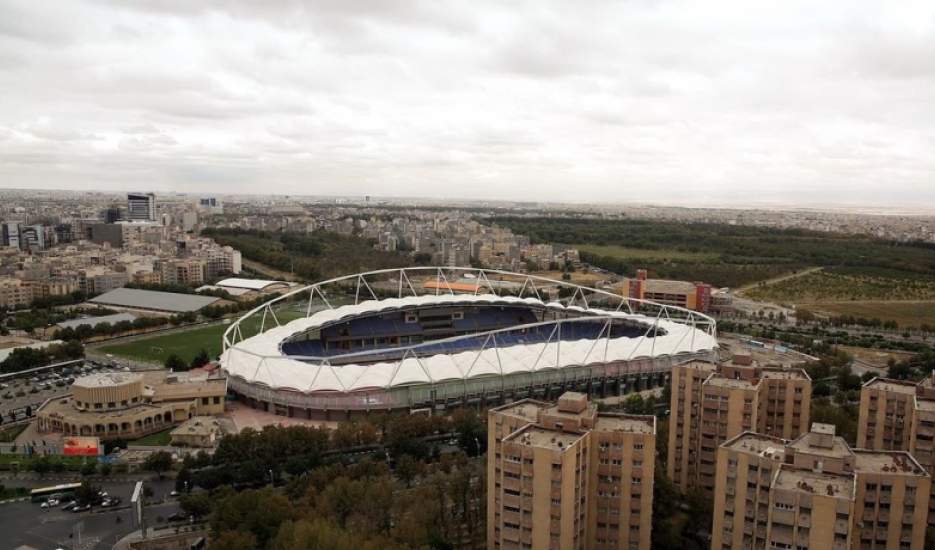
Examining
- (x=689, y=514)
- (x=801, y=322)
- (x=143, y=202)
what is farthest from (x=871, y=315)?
(x=143, y=202)

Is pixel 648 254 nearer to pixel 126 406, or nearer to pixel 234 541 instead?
pixel 126 406

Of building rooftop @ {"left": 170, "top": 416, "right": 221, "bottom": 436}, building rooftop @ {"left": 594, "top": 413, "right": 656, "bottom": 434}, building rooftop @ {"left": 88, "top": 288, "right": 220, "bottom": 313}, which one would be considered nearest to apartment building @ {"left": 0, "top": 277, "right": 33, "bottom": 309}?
building rooftop @ {"left": 88, "top": 288, "right": 220, "bottom": 313}

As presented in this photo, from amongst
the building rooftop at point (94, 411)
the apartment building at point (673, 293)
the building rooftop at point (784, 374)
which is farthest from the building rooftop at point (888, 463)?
the apartment building at point (673, 293)

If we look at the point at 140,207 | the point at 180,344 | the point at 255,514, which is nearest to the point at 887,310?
the point at 180,344

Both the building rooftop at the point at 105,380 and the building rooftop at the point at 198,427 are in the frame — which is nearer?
the building rooftop at the point at 198,427

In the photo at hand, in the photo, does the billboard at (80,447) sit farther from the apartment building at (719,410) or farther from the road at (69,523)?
the apartment building at (719,410)

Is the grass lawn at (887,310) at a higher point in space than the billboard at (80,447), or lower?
higher

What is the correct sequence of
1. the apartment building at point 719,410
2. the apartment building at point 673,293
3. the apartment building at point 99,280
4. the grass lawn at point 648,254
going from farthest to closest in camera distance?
the grass lawn at point 648,254 → the apartment building at point 99,280 → the apartment building at point 673,293 → the apartment building at point 719,410
